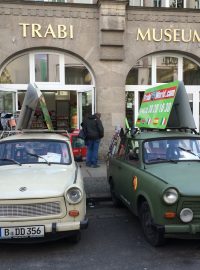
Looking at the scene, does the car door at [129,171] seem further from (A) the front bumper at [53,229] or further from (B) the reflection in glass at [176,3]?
(B) the reflection in glass at [176,3]

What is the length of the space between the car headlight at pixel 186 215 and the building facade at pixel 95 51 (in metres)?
7.95

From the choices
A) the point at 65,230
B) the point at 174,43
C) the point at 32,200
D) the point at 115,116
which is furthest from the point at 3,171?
the point at 174,43

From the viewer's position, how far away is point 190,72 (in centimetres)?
1393

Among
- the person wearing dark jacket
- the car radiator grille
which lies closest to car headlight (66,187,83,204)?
the car radiator grille

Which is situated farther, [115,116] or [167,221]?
[115,116]

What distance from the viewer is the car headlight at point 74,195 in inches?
204

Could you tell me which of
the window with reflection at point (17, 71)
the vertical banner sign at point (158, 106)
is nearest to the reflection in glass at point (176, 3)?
the window with reflection at point (17, 71)

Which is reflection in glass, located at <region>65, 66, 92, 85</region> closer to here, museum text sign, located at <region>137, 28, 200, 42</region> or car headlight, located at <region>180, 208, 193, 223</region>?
museum text sign, located at <region>137, 28, 200, 42</region>

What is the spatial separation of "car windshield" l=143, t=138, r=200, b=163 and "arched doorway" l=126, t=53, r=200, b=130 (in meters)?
7.20

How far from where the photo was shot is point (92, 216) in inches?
281

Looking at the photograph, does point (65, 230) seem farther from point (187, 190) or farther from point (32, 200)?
point (187, 190)

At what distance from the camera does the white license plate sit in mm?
4887

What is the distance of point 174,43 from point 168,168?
8297 millimetres

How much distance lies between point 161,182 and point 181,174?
424mm
